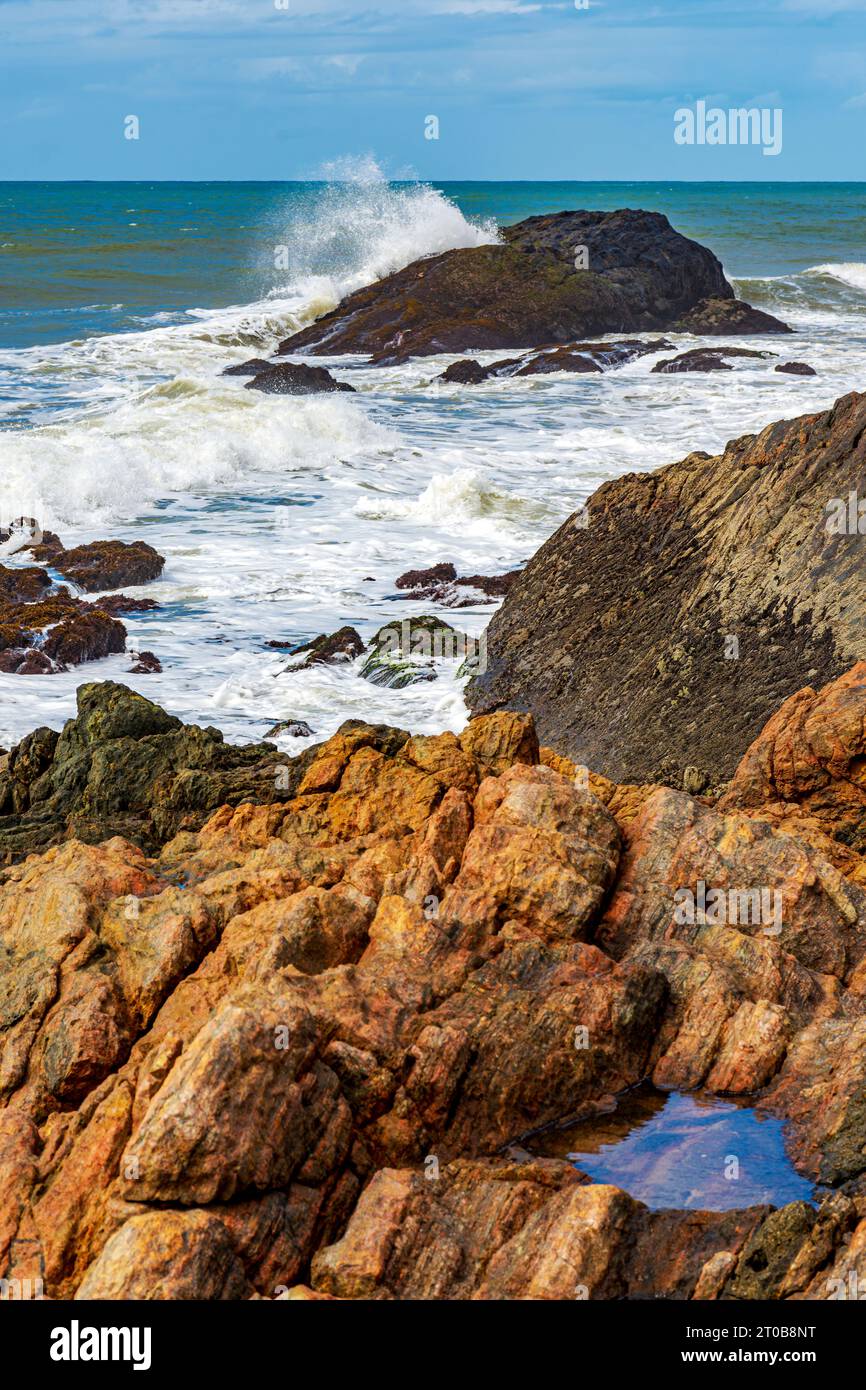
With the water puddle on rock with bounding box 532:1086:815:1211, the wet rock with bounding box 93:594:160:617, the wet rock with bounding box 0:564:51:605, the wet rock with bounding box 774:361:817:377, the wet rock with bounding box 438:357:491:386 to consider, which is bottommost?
the water puddle on rock with bounding box 532:1086:815:1211

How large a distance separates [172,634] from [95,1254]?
Answer: 15.3m

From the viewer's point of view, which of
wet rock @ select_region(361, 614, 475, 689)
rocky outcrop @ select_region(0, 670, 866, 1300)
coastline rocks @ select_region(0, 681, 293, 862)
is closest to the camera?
rocky outcrop @ select_region(0, 670, 866, 1300)

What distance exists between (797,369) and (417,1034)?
37561mm

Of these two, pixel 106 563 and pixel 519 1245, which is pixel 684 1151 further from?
pixel 106 563

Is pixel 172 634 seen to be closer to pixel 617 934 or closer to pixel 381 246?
pixel 617 934

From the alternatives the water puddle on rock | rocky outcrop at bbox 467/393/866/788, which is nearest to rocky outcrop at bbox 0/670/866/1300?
the water puddle on rock

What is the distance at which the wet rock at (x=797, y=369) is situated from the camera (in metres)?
41.5

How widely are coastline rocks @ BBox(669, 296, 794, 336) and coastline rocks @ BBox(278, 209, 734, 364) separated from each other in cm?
52

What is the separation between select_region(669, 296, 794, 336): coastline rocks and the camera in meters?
50.1

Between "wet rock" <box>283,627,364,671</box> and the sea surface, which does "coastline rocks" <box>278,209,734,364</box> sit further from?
"wet rock" <box>283,627,364,671</box>

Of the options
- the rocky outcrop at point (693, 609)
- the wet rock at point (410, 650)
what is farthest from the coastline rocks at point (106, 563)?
the rocky outcrop at point (693, 609)

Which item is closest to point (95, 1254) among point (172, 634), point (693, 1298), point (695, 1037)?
point (693, 1298)

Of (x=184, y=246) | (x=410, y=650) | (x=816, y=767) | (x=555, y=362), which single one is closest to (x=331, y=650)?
(x=410, y=650)

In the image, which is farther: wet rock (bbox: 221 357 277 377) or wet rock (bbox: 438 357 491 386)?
wet rock (bbox: 221 357 277 377)
